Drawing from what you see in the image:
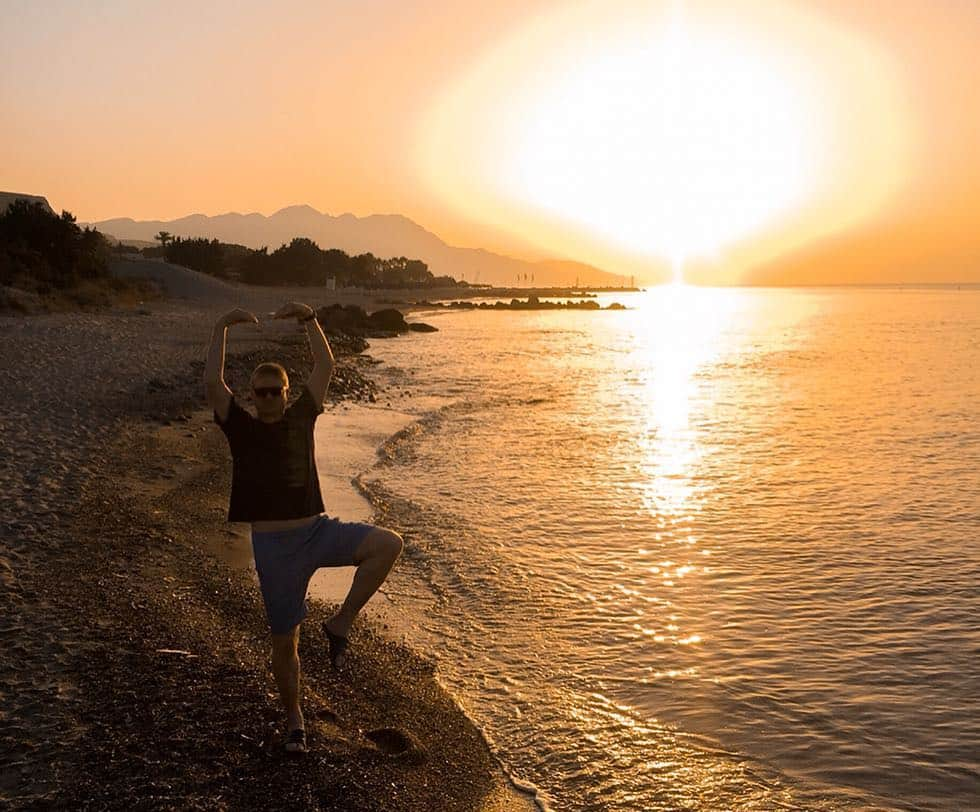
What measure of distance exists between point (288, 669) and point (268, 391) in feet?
5.21

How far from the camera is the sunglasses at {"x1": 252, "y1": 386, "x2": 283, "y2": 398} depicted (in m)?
4.74

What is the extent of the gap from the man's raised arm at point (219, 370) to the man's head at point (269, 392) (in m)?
0.17

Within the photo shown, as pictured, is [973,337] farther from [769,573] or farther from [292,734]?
[292,734]

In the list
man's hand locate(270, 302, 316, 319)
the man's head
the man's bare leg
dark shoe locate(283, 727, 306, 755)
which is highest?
man's hand locate(270, 302, 316, 319)

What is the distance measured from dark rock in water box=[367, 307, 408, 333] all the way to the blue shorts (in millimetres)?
55101

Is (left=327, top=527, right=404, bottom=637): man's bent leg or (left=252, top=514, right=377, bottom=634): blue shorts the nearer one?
(left=252, top=514, right=377, bottom=634): blue shorts

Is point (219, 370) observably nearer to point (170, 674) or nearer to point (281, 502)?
point (281, 502)

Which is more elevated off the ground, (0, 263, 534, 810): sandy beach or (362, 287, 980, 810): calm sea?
(0, 263, 534, 810): sandy beach

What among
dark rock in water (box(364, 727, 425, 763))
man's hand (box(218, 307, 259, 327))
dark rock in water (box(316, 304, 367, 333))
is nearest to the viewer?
man's hand (box(218, 307, 259, 327))

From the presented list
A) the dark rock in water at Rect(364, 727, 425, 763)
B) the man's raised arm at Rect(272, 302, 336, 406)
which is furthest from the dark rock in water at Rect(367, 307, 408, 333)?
the dark rock in water at Rect(364, 727, 425, 763)

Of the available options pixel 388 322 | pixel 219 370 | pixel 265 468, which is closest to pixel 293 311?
pixel 219 370

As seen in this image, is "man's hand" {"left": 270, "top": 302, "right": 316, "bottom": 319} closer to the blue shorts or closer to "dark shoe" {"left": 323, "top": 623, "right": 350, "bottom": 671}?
the blue shorts

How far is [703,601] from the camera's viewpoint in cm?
880

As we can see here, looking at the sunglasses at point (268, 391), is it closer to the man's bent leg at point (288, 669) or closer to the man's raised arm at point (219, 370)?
the man's raised arm at point (219, 370)
